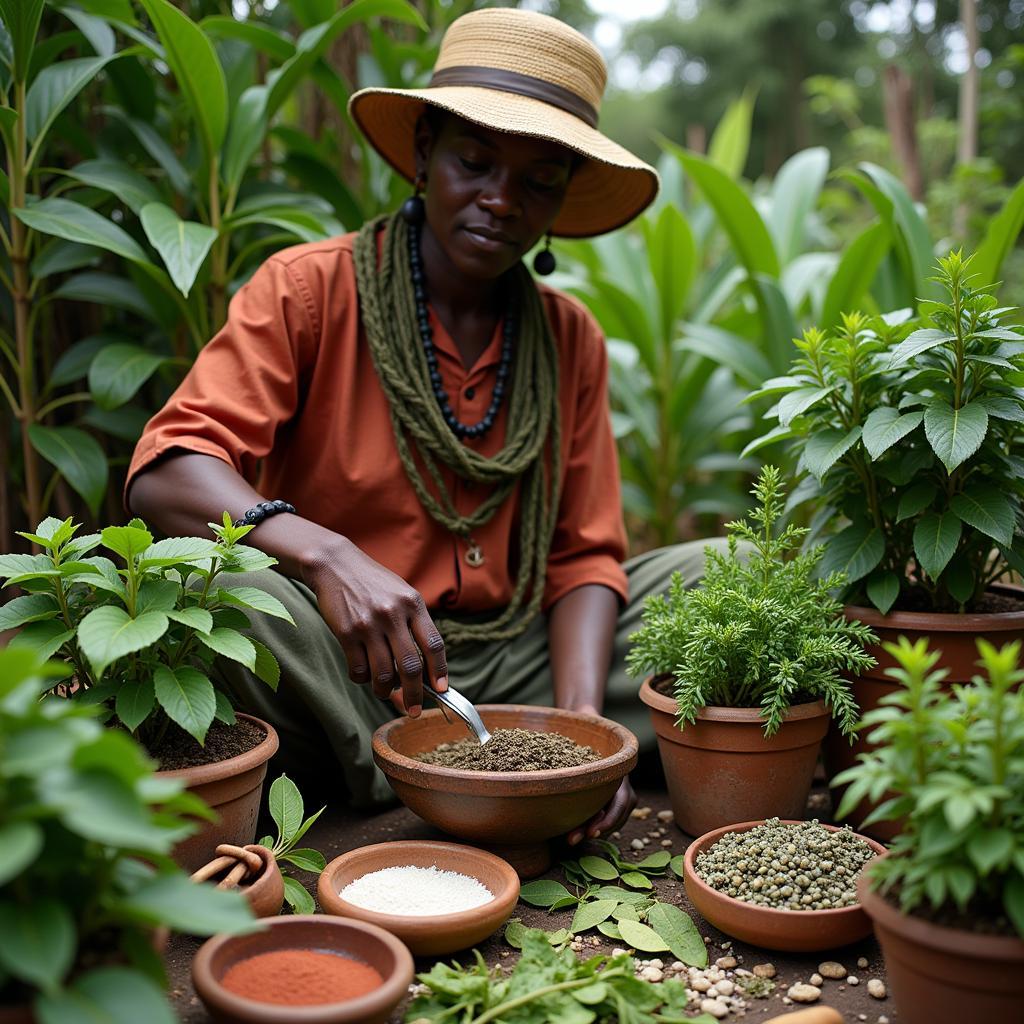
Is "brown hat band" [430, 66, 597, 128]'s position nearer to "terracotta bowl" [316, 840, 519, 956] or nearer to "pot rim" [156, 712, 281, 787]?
"pot rim" [156, 712, 281, 787]

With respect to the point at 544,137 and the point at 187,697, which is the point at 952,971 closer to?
the point at 187,697

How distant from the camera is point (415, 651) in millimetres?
1727

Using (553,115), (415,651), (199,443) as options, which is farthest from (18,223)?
(415,651)

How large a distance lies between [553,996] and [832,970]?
1.47ft

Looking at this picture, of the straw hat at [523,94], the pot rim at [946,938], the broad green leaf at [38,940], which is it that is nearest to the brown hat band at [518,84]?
the straw hat at [523,94]

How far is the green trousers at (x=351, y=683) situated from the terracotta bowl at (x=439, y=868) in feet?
1.10

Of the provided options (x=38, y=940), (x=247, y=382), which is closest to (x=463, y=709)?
(x=247, y=382)

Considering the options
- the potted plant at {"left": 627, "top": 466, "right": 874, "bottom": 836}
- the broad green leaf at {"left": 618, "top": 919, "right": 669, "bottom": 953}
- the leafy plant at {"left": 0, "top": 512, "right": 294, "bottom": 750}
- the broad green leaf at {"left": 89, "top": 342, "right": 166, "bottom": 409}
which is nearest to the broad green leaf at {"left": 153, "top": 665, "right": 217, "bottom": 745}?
the leafy plant at {"left": 0, "top": 512, "right": 294, "bottom": 750}

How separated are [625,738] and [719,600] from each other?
0.29 metres

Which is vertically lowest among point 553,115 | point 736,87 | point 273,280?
point 273,280

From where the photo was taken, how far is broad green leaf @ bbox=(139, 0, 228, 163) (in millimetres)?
2236

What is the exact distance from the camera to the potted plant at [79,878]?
91cm

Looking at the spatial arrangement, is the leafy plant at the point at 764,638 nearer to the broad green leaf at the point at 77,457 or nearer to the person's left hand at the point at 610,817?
the person's left hand at the point at 610,817

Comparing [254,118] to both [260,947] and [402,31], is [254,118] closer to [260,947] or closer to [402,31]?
[402,31]
